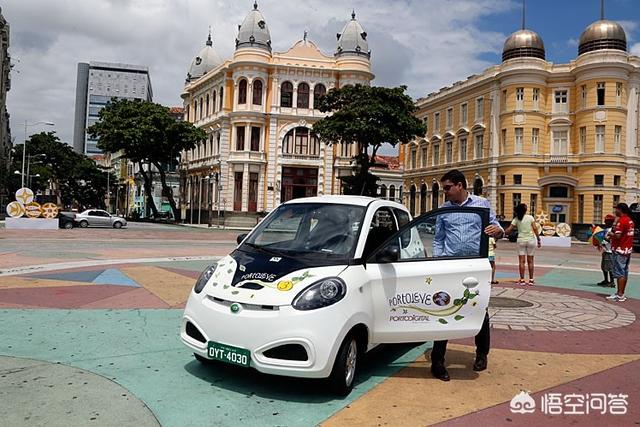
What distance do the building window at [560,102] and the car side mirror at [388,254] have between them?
47.5 metres

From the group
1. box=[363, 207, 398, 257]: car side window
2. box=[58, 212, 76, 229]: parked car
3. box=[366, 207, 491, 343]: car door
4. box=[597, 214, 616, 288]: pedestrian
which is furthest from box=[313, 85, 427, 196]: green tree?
box=[366, 207, 491, 343]: car door

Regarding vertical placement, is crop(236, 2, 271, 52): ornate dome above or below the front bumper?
above

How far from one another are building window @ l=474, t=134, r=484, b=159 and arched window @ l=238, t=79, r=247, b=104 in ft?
72.3

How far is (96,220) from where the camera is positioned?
36906mm

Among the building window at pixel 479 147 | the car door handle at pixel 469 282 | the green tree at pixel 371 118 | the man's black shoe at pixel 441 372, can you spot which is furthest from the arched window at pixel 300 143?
the car door handle at pixel 469 282

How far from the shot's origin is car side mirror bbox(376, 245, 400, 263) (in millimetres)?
4766

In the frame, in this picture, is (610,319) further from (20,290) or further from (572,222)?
(572,222)

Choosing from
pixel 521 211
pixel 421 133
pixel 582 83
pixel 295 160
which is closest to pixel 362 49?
pixel 295 160

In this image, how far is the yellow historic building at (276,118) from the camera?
50906 mm

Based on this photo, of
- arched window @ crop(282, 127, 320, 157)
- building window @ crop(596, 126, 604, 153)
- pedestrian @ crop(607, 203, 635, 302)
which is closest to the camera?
pedestrian @ crop(607, 203, 635, 302)

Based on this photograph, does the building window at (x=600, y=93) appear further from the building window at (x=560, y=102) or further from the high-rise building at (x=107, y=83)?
the high-rise building at (x=107, y=83)

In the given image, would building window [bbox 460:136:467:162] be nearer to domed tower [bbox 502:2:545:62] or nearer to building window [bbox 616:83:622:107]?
domed tower [bbox 502:2:545:62]

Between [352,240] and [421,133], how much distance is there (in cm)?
3663

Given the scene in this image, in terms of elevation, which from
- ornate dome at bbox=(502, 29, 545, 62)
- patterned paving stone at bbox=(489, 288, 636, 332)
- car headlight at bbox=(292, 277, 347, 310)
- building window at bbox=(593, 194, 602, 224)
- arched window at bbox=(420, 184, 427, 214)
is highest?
ornate dome at bbox=(502, 29, 545, 62)
